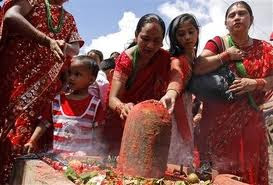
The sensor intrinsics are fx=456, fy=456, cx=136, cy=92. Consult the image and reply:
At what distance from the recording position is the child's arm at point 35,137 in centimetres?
429

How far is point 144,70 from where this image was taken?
14.7 ft

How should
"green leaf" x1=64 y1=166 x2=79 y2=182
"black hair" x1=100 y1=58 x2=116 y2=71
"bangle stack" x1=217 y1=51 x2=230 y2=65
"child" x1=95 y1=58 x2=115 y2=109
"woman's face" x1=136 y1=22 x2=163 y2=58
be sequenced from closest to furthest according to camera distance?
"green leaf" x1=64 y1=166 x2=79 y2=182, "woman's face" x1=136 y1=22 x2=163 y2=58, "bangle stack" x1=217 y1=51 x2=230 y2=65, "child" x1=95 y1=58 x2=115 y2=109, "black hair" x1=100 y1=58 x2=116 y2=71

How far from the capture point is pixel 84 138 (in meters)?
4.83

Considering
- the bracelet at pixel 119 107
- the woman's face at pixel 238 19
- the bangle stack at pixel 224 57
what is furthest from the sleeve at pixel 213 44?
the bracelet at pixel 119 107

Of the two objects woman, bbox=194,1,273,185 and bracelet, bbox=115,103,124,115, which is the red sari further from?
bracelet, bbox=115,103,124,115

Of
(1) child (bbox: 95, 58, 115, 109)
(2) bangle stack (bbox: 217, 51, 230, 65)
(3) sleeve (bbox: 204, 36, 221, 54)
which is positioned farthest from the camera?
(1) child (bbox: 95, 58, 115, 109)

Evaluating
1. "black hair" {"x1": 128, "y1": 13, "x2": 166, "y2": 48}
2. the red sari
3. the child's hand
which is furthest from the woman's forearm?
the red sari

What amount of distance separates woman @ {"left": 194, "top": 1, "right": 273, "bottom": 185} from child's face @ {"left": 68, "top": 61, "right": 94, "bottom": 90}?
47.0 inches

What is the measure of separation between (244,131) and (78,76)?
6.12 feet

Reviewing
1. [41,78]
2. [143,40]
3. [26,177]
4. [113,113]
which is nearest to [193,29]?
[143,40]

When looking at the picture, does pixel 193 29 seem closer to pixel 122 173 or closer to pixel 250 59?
pixel 250 59

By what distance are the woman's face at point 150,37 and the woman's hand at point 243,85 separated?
0.88 m

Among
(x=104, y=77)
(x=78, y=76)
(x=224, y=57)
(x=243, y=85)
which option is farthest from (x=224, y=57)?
(x=104, y=77)

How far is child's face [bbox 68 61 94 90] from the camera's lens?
16.2 feet
